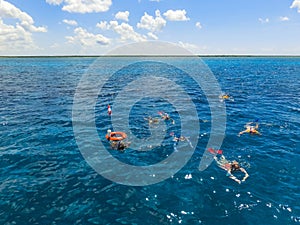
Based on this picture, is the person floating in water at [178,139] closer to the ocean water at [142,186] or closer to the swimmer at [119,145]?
the ocean water at [142,186]

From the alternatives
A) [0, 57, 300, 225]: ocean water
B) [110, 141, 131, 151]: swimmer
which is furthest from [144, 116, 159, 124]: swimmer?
[110, 141, 131, 151]: swimmer

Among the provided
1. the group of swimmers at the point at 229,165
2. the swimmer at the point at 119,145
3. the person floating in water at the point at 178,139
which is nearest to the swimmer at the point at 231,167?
the group of swimmers at the point at 229,165

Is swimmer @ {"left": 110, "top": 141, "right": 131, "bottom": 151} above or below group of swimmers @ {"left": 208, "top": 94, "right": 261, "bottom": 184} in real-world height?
above

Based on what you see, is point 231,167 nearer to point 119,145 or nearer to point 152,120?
point 119,145

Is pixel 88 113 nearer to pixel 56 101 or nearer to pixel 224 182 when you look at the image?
pixel 56 101

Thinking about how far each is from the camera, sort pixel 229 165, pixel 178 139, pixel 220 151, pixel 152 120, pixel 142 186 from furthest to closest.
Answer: pixel 152 120 → pixel 178 139 → pixel 220 151 → pixel 229 165 → pixel 142 186

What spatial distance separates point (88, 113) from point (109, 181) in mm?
15452

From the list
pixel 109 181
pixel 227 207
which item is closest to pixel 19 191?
pixel 109 181

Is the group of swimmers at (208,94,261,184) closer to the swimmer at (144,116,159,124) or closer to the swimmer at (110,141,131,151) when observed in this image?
the swimmer at (110,141,131,151)

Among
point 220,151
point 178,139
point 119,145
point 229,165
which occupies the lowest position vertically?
point 220,151

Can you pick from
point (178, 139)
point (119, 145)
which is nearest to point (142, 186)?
point (119, 145)

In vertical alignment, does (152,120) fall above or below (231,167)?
below

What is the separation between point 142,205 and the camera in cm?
1188

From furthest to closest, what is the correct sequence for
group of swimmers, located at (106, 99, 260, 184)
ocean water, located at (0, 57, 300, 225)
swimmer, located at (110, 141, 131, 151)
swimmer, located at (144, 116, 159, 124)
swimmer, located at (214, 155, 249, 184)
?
swimmer, located at (144, 116, 159, 124), swimmer, located at (110, 141, 131, 151), group of swimmers, located at (106, 99, 260, 184), swimmer, located at (214, 155, 249, 184), ocean water, located at (0, 57, 300, 225)
